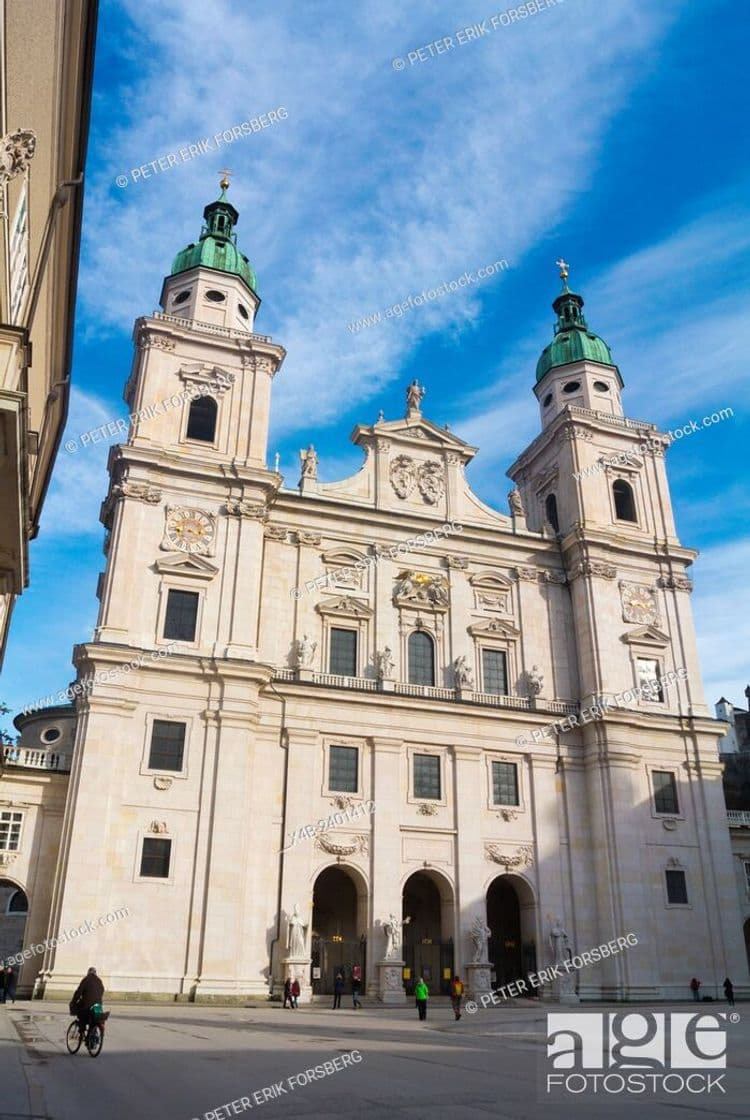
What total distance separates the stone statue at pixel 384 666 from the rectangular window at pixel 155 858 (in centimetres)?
1022

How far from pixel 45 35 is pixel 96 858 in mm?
22819

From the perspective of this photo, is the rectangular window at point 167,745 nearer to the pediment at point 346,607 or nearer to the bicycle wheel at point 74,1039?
the pediment at point 346,607

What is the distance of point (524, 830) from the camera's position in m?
35.0

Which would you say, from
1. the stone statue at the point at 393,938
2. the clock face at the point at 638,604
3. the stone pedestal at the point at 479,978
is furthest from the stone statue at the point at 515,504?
the stone pedestal at the point at 479,978

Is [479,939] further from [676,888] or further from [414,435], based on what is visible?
[414,435]

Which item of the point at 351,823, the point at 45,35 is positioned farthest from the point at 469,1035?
the point at 45,35

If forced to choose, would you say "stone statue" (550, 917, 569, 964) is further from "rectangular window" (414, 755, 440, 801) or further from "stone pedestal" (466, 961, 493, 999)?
"rectangular window" (414, 755, 440, 801)

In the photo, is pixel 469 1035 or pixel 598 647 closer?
pixel 469 1035

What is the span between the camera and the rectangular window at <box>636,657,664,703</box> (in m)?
38.9

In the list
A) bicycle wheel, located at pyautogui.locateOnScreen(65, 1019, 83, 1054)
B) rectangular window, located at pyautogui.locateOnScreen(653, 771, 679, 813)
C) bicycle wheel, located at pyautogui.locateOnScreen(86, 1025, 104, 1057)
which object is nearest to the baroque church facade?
rectangular window, located at pyautogui.locateOnScreen(653, 771, 679, 813)

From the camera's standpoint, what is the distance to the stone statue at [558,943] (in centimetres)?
3305

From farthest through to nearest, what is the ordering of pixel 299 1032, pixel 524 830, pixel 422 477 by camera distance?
pixel 422 477 → pixel 524 830 → pixel 299 1032

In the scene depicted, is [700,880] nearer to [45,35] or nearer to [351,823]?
[351,823]

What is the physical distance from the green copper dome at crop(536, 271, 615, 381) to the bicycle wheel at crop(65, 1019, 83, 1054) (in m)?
40.9
